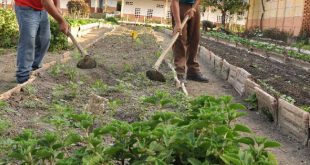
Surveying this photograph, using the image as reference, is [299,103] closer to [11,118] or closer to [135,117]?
[135,117]

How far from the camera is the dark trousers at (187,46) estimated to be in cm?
703

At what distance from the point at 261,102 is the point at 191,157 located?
360cm

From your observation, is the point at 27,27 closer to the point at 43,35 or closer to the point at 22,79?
the point at 43,35

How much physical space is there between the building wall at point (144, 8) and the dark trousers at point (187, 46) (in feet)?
117

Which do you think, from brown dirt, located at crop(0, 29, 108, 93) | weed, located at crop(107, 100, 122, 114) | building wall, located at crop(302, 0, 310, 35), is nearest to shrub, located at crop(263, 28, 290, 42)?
building wall, located at crop(302, 0, 310, 35)

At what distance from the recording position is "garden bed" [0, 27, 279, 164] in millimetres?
1932

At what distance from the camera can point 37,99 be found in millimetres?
4652

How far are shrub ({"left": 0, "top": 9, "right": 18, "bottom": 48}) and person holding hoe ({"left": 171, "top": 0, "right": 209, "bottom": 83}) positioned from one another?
4.31 m

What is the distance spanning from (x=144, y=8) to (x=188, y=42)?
120ft

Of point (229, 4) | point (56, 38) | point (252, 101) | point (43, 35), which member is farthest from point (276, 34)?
point (43, 35)

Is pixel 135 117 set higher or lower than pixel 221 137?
lower

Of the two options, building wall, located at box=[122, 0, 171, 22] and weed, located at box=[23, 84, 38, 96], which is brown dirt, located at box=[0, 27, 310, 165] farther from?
building wall, located at box=[122, 0, 171, 22]

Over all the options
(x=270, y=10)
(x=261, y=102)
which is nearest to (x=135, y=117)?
(x=261, y=102)

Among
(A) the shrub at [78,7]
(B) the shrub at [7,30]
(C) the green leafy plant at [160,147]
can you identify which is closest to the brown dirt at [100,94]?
(C) the green leafy plant at [160,147]
